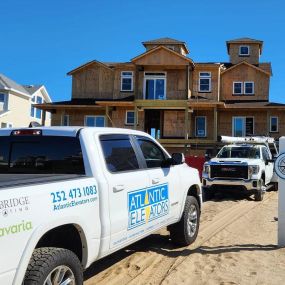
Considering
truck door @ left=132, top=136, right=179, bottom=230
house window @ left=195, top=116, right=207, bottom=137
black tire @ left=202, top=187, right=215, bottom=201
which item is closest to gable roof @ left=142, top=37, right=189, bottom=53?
house window @ left=195, top=116, right=207, bottom=137

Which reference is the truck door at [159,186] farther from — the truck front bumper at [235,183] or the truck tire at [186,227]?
the truck front bumper at [235,183]

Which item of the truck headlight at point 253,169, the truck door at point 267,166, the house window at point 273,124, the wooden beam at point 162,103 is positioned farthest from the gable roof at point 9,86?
the truck headlight at point 253,169

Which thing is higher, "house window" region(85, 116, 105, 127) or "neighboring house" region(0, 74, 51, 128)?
"neighboring house" region(0, 74, 51, 128)

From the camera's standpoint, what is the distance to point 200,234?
337 inches

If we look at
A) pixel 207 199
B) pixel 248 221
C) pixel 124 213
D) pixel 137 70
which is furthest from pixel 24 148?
pixel 137 70

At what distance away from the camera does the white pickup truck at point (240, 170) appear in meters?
15.0

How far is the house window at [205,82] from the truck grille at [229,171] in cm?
2039

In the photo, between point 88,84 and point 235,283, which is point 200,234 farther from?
point 88,84

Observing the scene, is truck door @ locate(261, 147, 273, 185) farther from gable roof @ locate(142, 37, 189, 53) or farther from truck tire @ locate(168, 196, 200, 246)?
gable roof @ locate(142, 37, 189, 53)

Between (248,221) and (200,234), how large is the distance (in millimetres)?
2185

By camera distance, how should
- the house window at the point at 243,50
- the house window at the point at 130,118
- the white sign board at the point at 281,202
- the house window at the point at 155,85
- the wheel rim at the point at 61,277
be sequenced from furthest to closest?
the house window at the point at 243,50, the house window at the point at 130,118, the house window at the point at 155,85, the white sign board at the point at 281,202, the wheel rim at the point at 61,277

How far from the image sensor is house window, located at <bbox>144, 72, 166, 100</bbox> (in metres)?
35.0

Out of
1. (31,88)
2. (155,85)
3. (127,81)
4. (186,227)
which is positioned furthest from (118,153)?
(31,88)

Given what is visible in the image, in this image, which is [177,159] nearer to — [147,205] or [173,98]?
[147,205]
